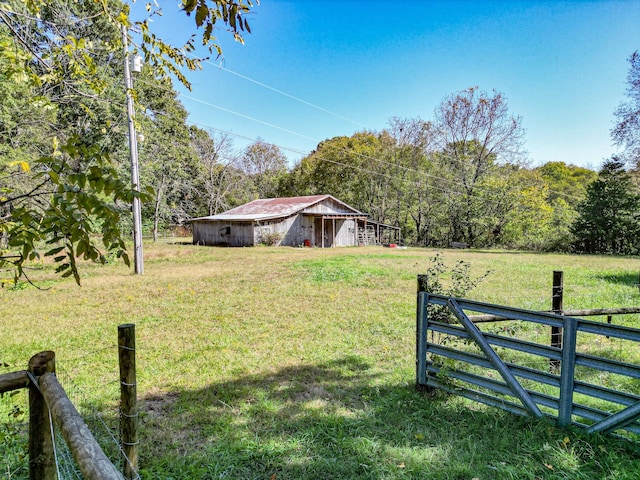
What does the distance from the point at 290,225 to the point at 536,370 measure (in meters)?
23.6

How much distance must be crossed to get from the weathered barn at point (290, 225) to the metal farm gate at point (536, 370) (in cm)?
2087

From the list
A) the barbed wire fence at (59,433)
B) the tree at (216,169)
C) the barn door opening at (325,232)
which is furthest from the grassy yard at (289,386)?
the tree at (216,169)

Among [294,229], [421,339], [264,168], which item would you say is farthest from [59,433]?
[264,168]

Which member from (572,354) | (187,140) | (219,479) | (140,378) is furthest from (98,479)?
(187,140)

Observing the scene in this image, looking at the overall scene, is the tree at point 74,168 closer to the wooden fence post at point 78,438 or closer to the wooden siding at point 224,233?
the wooden fence post at point 78,438

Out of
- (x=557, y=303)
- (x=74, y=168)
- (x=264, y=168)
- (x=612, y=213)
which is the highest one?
(x=264, y=168)

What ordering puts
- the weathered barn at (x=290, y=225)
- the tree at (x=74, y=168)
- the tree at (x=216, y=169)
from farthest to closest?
the tree at (x=216, y=169), the weathered barn at (x=290, y=225), the tree at (x=74, y=168)

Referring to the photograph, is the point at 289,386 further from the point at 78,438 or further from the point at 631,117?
the point at 631,117

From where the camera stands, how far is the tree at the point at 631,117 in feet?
61.7

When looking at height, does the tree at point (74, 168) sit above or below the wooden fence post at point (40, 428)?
above

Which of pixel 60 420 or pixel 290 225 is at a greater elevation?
pixel 290 225

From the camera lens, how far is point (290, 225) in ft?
85.5

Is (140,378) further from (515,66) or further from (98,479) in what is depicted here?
(515,66)

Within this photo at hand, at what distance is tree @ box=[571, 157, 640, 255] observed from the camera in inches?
881
